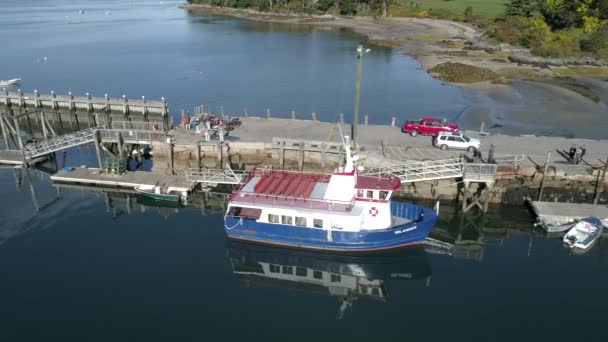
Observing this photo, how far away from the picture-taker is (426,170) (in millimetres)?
36938

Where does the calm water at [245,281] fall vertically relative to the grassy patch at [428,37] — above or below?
below

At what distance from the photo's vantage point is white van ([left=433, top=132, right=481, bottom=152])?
131ft

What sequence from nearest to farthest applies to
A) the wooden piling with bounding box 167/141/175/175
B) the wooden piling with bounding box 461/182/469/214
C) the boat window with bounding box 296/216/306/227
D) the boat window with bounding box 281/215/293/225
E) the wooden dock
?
1. the boat window with bounding box 296/216/306/227
2. the boat window with bounding box 281/215/293/225
3. the wooden dock
4. the wooden piling with bounding box 461/182/469/214
5. the wooden piling with bounding box 167/141/175/175

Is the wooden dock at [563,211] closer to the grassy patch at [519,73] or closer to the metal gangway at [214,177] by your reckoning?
the metal gangway at [214,177]


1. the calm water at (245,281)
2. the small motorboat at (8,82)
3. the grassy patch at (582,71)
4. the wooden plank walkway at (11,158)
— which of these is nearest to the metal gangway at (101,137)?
the wooden plank walkway at (11,158)

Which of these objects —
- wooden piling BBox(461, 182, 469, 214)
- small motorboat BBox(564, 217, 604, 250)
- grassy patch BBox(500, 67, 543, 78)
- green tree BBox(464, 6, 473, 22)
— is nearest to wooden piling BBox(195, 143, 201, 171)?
wooden piling BBox(461, 182, 469, 214)

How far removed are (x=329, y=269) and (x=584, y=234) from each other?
18456mm

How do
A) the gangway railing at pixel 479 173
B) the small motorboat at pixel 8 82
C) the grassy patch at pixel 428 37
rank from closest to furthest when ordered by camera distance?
the gangway railing at pixel 479 173 < the small motorboat at pixel 8 82 < the grassy patch at pixel 428 37

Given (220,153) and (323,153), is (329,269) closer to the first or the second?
(323,153)

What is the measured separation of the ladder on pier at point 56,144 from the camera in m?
45.6

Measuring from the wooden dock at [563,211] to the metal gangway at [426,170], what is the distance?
22.1 feet

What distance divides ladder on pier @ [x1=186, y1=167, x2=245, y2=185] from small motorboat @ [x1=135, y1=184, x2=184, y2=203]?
174 cm

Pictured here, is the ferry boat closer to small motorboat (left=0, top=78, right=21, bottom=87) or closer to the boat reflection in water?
the boat reflection in water

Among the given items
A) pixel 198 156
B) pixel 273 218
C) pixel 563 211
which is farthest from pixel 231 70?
pixel 563 211
